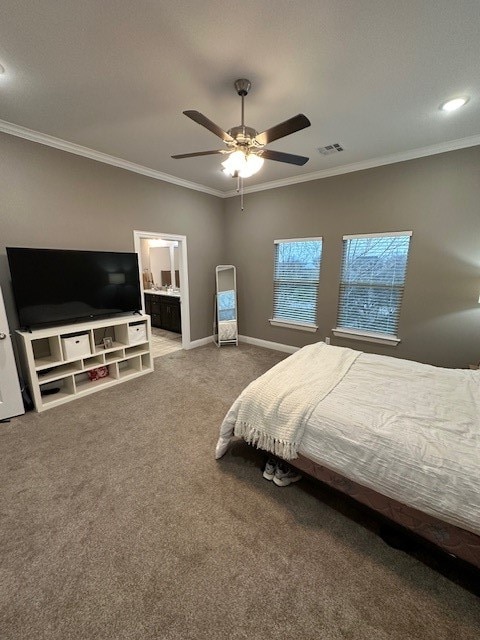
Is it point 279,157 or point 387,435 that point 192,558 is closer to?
point 387,435

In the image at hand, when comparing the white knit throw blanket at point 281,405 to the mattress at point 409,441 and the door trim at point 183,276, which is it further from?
the door trim at point 183,276

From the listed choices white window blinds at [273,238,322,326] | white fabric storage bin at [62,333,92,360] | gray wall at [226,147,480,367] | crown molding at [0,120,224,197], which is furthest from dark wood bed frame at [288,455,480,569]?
crown molding at [0,120,224,197]

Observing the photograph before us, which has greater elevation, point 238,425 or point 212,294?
point 212,294

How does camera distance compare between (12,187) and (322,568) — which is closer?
(322,568)

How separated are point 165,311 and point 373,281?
4215mm

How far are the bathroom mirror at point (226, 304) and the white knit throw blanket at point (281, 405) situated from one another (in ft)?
8.88

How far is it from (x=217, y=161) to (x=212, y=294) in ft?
7.61

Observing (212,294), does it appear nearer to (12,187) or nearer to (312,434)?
(12,187)

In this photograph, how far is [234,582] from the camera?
1268 mm

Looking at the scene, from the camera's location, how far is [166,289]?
630 centimetres

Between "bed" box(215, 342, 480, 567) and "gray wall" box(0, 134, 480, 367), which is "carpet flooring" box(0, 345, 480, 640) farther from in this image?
"gray wall" box(0, 134, 480, 367)

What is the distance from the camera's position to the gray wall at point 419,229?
9.36ft

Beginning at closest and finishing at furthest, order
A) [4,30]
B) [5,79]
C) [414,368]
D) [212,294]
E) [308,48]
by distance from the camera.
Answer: [4,30] < [308,48] < [5,79] < [414,368] < [212,294]

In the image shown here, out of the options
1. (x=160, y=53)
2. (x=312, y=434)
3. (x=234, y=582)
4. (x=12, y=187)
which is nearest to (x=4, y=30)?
(x=160, y=53)
